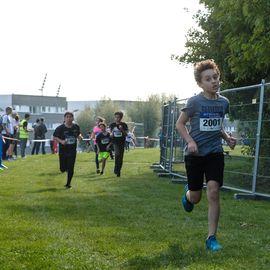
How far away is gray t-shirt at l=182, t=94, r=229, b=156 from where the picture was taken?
6.48 m

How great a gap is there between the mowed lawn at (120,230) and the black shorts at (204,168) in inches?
28.0

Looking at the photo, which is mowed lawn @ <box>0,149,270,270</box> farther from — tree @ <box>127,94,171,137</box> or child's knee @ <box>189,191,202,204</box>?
tree @ <box>127,94,171,137</box>

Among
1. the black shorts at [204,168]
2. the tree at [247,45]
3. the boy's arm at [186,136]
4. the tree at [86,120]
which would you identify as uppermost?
the tree at [247,45]

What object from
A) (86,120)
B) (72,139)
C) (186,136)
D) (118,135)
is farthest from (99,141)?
(86,120)

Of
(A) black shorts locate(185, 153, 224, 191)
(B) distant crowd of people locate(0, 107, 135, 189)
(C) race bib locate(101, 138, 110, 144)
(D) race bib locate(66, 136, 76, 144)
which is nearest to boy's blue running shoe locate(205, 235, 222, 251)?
(A) black shorts locate(185, 153, 224, 191)

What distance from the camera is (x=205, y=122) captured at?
648 cm

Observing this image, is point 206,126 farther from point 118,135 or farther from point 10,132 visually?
point 10,132

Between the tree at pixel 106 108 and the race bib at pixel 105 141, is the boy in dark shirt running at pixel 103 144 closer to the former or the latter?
the race bib at pixel 105 141

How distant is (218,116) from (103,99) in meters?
94.3

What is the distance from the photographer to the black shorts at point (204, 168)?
643cm

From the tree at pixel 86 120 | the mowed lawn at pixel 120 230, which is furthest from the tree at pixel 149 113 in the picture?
the mowed lawn at pixel 120 230

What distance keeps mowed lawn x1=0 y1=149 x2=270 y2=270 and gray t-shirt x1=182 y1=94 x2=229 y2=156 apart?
3.55ft

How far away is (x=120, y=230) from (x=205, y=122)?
1.95 meters

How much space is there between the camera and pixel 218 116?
258 inches
